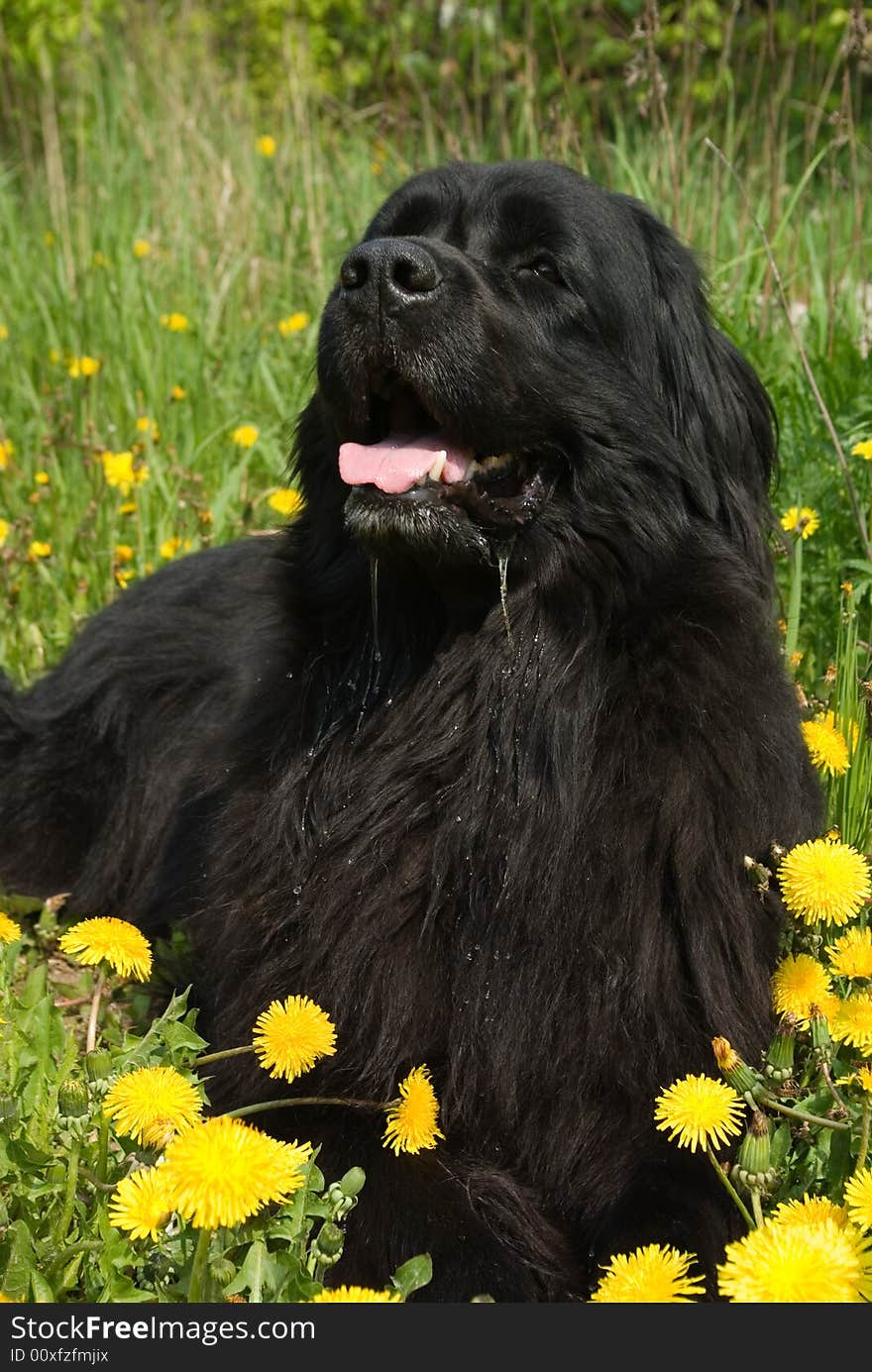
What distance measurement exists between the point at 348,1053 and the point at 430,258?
4.43 ft

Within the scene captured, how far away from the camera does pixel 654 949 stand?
2416mm

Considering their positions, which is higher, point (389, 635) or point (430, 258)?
point (430, 258)

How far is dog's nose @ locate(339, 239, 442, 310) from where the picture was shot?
248 centimetres

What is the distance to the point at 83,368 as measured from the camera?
5.03 m

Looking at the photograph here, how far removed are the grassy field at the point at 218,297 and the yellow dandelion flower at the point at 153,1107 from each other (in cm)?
243

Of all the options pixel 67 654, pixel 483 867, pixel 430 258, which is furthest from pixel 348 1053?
pixel 67 654

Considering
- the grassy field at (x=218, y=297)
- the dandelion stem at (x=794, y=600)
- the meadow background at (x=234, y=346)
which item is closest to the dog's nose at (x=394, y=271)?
the meadow background at (x=234, y=346)

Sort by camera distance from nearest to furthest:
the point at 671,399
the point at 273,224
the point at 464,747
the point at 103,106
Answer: the point at 464,747
the point at 671,399
the point at 273,224
the point at 103,106

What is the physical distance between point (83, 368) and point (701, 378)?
2.84m

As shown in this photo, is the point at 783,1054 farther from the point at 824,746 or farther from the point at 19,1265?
the point at 19,1265

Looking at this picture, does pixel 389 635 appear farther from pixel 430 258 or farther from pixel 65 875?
pixel 65 875

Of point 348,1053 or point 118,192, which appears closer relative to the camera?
point 348,1053

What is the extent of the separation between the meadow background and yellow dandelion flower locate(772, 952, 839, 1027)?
0.05 meters

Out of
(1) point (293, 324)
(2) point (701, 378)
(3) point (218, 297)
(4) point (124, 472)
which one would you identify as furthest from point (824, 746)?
(3) point (218, 297)
